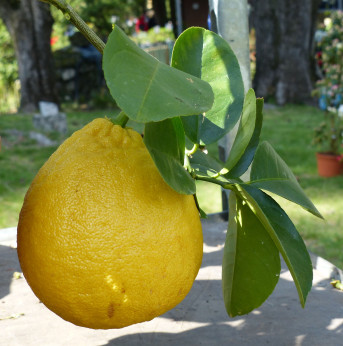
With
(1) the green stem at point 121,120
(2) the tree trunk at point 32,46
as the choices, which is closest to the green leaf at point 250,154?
(1) the green stem at point 121,120

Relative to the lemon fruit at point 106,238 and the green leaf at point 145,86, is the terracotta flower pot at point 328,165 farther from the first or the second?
the green leaf at point 145,86

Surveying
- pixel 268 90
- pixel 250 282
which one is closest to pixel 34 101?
pixel 268 90

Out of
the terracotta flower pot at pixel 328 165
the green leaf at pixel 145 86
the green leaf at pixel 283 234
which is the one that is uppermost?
the green leaf at pixel 145 86

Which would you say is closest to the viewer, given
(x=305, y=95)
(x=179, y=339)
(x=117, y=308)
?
(x=117, y=308)

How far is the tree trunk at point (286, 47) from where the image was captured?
9617 millimetres

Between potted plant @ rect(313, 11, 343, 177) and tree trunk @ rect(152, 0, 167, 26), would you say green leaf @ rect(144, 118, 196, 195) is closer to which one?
potted plant @ rect(313, 11, 343, 177)

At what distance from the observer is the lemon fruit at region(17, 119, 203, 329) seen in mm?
729

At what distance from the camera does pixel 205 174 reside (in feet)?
2.68

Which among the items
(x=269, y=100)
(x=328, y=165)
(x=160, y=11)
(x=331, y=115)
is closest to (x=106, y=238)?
(x=328, y=165)

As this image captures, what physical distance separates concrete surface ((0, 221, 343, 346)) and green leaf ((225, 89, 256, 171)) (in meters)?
0.57

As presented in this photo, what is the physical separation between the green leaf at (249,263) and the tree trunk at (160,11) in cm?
1537

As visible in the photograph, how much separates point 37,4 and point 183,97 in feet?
28.2

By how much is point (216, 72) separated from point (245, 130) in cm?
13

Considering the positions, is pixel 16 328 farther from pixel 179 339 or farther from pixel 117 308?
pixel 117 308
